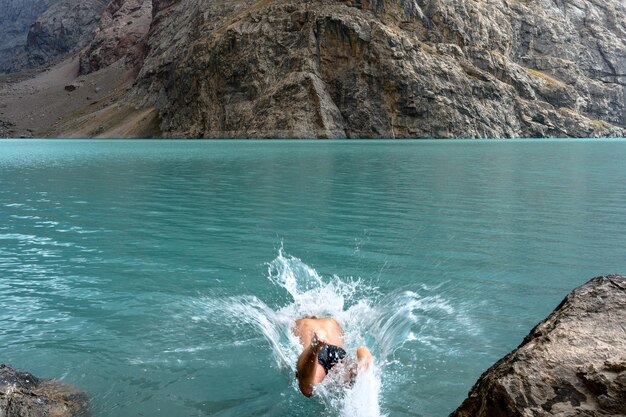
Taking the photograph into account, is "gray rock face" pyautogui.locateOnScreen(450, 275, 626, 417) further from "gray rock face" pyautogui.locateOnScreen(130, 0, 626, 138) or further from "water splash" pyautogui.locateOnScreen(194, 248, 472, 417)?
"gray rock face" pyautogui.locateOnScreen(130, 0, 626, 138)

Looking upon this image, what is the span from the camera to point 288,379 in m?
7.98

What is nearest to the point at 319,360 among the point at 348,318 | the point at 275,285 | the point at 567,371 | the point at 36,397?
the point at 348,318

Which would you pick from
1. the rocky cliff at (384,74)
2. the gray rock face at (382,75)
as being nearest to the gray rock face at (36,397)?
the gray rock face at (382,75)

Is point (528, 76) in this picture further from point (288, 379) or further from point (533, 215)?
point (288, 379)

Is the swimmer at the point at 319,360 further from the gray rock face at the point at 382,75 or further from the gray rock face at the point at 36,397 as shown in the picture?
the gray rock face at the point at 382,75

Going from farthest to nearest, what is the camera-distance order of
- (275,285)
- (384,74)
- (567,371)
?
(384,74), (275,285), (567,371)

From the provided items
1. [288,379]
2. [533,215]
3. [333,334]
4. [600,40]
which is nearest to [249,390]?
[288,379]

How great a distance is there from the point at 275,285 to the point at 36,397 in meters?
6.51

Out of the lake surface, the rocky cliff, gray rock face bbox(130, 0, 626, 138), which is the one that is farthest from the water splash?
the rocky cliff

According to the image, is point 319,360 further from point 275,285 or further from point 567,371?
point 275,285

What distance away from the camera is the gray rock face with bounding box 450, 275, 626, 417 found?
324 cm

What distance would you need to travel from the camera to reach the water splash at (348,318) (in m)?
7.11

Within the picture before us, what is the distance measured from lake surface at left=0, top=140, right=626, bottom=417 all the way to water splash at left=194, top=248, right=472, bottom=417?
0.14 feet

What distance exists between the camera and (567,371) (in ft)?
11.2
